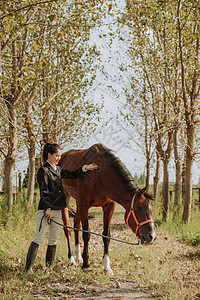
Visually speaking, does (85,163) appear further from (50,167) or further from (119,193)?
(119,193)

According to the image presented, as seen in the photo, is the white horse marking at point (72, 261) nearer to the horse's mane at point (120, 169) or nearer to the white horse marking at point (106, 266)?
the white horse marking at point (106, 266)

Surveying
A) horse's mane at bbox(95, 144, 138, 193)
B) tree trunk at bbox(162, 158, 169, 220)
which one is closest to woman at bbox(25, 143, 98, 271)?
horse's mane at bbox(95, 144, 138, 193)

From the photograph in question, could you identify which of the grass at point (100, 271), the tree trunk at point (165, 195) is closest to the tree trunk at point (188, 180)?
the grass at point (100, 271)

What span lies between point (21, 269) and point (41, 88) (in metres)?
8.35

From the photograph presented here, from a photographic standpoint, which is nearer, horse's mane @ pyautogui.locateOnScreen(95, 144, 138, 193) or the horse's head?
the horse's head

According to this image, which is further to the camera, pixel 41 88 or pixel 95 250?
pixel 41 88

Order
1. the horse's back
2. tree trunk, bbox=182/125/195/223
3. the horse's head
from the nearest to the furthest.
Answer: the horse's head → the horse's back → tree trunk, bbox=182/125/195/223

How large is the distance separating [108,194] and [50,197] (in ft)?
3.14

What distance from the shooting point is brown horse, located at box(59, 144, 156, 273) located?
4340 millimetres

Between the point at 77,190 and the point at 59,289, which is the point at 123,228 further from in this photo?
the point at 59,289

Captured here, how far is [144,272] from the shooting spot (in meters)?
5.23

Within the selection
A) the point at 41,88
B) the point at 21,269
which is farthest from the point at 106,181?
the point at 41,88

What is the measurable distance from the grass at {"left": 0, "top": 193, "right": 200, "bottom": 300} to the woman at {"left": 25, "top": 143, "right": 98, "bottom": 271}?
1.32 feet

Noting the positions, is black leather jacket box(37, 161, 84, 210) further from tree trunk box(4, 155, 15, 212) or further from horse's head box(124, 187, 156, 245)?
tree trunk box(4, 155, 15, 212)
